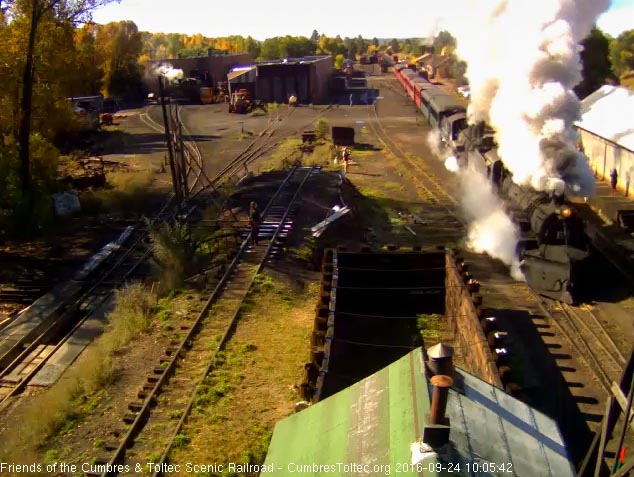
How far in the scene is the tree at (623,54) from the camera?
62875 millimetres

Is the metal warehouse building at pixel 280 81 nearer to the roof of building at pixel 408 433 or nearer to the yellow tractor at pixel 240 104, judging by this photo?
the yellow tractor at pixel 240 104

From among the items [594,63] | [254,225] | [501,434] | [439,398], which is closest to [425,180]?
[254,225]

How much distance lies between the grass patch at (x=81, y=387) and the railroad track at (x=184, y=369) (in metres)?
0.96

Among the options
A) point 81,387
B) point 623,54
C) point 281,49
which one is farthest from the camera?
point 281,49

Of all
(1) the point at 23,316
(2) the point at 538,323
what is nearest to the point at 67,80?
(1) the point at 23,316

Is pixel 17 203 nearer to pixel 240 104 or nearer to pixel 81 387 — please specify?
pixel 81 387

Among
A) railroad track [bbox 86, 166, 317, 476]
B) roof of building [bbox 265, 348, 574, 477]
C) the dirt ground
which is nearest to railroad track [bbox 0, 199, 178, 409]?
the dirt ground

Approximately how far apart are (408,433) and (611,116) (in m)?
27.7

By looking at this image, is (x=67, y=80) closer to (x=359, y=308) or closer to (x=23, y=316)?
(x=23, y=316)

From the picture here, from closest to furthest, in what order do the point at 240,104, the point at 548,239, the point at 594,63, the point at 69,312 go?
the point at 548,239, the point at 69,312, the point at 594,63, the point at 240,104

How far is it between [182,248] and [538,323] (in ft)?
30.3

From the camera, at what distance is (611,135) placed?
25.5 m

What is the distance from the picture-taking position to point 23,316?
588 inches

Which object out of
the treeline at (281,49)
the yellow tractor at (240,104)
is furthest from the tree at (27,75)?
the treeline at (281,49)
